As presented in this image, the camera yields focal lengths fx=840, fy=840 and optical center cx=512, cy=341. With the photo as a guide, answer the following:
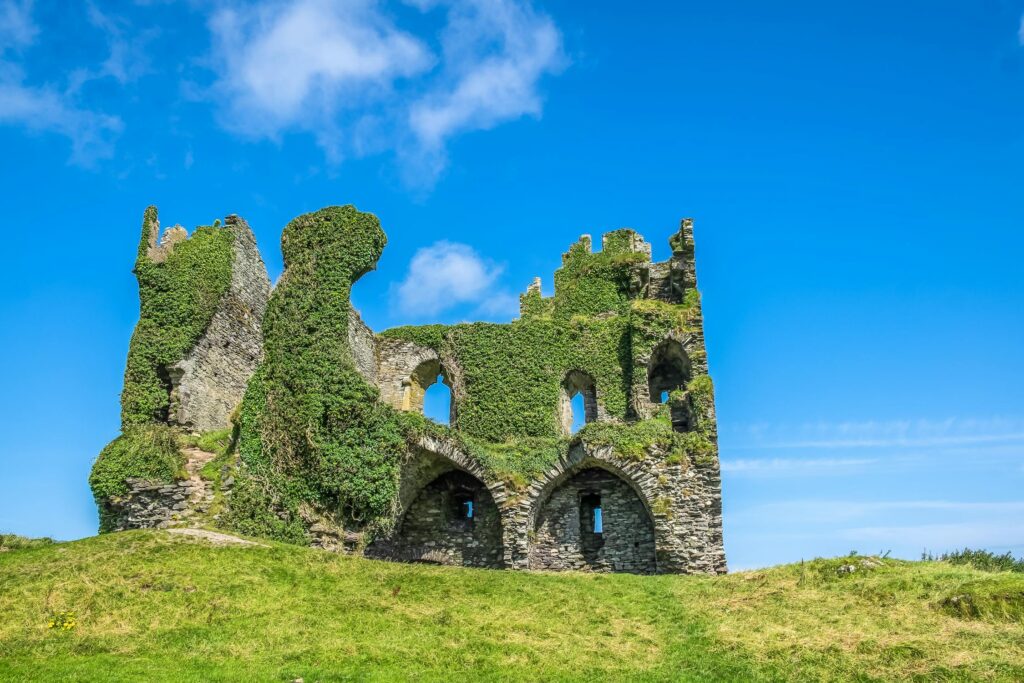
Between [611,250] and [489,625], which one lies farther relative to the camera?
[611,250]

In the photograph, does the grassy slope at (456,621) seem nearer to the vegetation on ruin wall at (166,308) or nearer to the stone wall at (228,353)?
the vegetation on ruin wall at (166,308)

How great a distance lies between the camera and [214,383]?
30.3 metres

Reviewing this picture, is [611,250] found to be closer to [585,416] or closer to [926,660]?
[585,416]

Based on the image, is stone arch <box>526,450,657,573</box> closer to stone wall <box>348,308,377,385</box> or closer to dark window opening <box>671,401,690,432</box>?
dark window opening <box>671,401,690,432</box>

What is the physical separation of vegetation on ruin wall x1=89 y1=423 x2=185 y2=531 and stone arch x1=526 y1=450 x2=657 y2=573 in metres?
11.5

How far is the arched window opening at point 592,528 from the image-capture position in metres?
27.6

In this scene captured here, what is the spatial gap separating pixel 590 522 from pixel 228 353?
14.7 metres

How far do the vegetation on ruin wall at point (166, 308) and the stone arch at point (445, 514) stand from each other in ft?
29.0

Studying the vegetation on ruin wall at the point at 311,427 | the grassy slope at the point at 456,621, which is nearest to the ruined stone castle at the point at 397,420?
the vegetation on ruin wall at the point at 311,427

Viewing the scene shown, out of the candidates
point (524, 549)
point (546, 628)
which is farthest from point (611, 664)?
point (524, 549)

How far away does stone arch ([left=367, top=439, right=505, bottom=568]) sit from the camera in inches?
1093

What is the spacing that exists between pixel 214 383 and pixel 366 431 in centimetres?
701

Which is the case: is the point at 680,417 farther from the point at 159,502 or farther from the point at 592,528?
the point at 159,502

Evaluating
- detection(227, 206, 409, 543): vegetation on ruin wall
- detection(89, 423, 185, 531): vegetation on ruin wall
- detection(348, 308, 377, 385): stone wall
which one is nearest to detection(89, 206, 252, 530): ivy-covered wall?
detection(89, 423, 185, 531): vegetation on ruin wall
